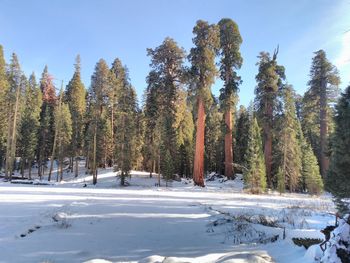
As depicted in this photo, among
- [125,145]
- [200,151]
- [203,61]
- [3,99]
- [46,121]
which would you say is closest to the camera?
[203,61]

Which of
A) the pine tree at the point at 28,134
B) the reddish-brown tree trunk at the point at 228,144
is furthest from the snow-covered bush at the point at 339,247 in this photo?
the pine tree at the point at 28,134

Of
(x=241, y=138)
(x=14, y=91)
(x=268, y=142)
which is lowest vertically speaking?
(x=268, y=142)

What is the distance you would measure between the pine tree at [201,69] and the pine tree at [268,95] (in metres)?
9.29

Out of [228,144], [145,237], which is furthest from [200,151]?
[145,237]

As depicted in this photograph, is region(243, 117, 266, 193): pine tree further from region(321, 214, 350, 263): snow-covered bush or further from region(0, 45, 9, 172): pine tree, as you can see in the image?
region(0, 45, 9, 172): pine tree

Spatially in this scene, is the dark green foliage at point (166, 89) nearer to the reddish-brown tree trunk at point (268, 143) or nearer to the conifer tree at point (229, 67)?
the conifer tree at point (229, 67)

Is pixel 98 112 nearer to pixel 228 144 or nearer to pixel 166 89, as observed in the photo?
pixel 166 89

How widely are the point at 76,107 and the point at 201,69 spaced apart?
3548cm

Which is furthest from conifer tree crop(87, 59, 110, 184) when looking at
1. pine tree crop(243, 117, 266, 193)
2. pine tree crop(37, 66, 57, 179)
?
pine tree crop(243, 117, 266, 193)

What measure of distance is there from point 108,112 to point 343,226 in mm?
51488

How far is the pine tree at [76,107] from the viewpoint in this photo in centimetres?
5381

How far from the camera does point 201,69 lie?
94.5 feet

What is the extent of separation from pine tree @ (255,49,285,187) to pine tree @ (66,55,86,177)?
27728mm

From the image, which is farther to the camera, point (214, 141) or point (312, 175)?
point (214, 141)
